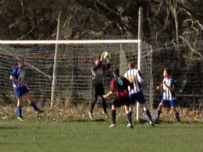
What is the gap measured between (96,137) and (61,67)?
9.66m

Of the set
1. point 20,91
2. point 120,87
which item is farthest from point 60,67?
point 120,87

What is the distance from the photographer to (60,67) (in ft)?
79.7

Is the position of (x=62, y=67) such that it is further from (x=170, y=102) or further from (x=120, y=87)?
(x=120, y=87)

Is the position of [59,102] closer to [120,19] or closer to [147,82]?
[147,82]

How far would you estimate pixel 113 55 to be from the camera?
2350cm

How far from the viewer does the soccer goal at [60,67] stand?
76.6 feet

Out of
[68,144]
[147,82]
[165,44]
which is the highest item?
[165,44]

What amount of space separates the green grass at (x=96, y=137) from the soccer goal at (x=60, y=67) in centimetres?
406

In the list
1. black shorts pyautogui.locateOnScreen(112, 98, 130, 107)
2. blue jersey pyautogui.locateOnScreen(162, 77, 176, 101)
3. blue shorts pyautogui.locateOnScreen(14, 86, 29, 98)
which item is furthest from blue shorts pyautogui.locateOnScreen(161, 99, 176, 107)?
blue shorts pyautogui.locateOnScreen(14, 86, 29, 98)

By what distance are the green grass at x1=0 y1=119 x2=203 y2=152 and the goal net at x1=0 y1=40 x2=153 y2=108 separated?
13.5 feet

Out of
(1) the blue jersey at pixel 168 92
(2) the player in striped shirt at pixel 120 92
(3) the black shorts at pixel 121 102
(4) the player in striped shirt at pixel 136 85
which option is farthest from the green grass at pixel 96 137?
(1) the blue jersey at pixel 168 92

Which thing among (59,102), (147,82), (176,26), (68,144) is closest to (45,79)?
(59,102)

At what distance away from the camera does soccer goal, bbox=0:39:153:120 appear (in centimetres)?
2334

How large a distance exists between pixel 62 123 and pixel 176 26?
8.29m
